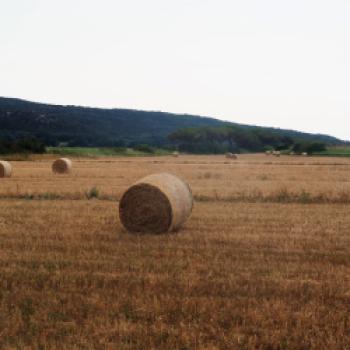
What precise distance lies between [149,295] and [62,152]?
61.3 m

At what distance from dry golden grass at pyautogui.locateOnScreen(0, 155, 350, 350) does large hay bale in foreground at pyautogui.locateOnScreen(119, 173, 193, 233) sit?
377 mm

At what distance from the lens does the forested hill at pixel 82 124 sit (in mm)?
97000

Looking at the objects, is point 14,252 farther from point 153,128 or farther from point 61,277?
point 153,128

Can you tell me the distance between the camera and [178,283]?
8.02m

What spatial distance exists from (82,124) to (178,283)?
101232mm

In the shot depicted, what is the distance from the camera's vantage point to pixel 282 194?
19.9 m

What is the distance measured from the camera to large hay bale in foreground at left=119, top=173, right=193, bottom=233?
12812 millimetres

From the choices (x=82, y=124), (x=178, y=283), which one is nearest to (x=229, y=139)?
(x=82, y=124)

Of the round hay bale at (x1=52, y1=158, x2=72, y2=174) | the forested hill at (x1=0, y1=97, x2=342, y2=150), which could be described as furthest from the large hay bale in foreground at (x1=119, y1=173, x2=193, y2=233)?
the forested hill at (x1=0, y1=97, x2=342, y2=150)

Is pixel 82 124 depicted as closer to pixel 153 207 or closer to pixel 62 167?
pixel 62 167

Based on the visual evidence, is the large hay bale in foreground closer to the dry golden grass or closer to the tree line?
the dry golden grass

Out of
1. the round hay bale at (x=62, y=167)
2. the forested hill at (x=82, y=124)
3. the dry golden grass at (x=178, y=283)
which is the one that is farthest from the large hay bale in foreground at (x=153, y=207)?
the forested hill at (x=82, y=124)

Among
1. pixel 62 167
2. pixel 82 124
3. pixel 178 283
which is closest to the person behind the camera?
pixel 178 283

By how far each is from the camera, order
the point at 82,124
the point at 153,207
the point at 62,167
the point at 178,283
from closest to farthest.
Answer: the point at 178,283 → the point at 153,207 → the point at 62,167 → the point at 82,124
